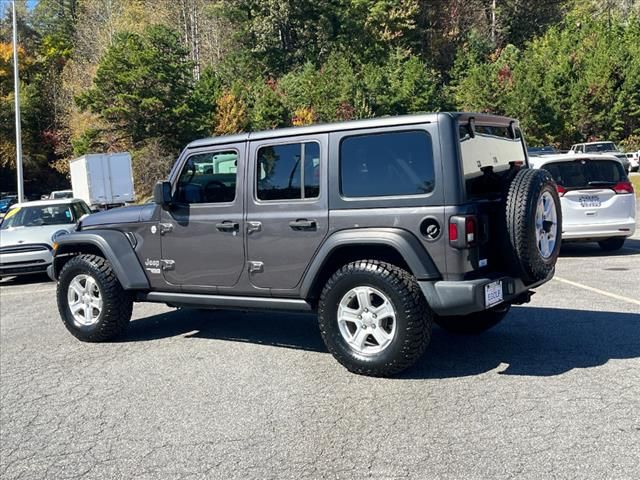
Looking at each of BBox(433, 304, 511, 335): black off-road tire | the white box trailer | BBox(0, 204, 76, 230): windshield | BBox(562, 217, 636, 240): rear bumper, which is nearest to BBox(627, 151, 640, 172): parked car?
the white box trailer

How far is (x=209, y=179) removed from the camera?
608cm

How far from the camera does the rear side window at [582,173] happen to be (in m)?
11.0

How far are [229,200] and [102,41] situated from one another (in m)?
53.9

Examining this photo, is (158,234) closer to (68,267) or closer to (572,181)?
(68,267)

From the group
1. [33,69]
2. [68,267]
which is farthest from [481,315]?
[33,69]

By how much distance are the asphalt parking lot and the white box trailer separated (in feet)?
66.9

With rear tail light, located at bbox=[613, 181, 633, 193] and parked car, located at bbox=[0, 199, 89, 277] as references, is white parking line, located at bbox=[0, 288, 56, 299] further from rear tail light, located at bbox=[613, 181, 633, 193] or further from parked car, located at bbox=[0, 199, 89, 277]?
rear tail light, located at bbox=[613, 181, 633, 193]

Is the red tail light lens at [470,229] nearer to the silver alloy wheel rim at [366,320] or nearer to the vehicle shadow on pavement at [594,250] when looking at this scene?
the silver alloy wheel rim at [366,320]

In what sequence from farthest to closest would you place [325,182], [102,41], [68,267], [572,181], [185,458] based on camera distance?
[102,41]
[572,181]
[68,267]
[325,182]
[185,458]

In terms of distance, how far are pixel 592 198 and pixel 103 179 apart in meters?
21.1

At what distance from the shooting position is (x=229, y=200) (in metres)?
5.86

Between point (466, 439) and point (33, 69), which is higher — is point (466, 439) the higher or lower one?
the lower one

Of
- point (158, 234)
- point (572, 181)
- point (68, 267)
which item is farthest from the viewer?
point (572, 181)

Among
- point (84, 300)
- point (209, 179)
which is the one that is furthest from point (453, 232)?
point (84, 300)
